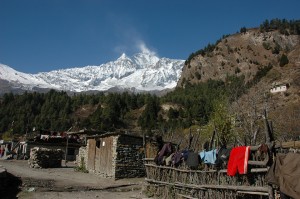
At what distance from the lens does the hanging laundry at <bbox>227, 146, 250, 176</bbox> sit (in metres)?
10.5

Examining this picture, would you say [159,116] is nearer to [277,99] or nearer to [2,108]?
[277,99]

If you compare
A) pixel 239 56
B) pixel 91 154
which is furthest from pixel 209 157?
pixel 239 56

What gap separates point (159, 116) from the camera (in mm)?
100250

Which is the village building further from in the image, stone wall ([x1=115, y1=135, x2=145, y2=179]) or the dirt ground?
the dirt ground

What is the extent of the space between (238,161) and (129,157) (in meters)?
15.3

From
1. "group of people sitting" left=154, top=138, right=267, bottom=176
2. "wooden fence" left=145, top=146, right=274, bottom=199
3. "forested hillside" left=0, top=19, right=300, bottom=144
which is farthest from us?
"forested hillside" left=0, top=19, right=300, bottom=144

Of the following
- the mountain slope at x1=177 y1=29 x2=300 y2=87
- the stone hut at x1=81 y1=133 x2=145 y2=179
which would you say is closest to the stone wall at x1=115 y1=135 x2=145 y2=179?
the stone hut at x1=81 y1=133 x2=145 y2=179

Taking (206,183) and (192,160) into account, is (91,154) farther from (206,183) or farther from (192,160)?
(206,183)

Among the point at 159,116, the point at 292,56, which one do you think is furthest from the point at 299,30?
the point at 159,116

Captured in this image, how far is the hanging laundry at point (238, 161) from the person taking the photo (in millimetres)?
10461

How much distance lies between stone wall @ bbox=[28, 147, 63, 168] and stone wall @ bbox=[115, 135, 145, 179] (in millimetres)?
12182

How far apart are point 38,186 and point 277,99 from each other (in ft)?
207

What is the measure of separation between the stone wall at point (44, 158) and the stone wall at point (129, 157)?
1218 cm

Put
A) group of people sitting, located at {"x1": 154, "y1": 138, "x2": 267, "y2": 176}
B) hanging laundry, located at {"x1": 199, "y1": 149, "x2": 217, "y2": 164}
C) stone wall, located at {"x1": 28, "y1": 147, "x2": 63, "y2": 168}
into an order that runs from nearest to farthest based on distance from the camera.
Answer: group of people sitting, located at {"x1": 154, "y1": 138, "x2": 267, "y2": 176} < hanging laundry, located at {"x1": 199, "y1": 149, "x2": 217, "y2": 164} < stone wall, located at {"x1": 28, "y1": 147, "x2": 63, "y2": 168}
